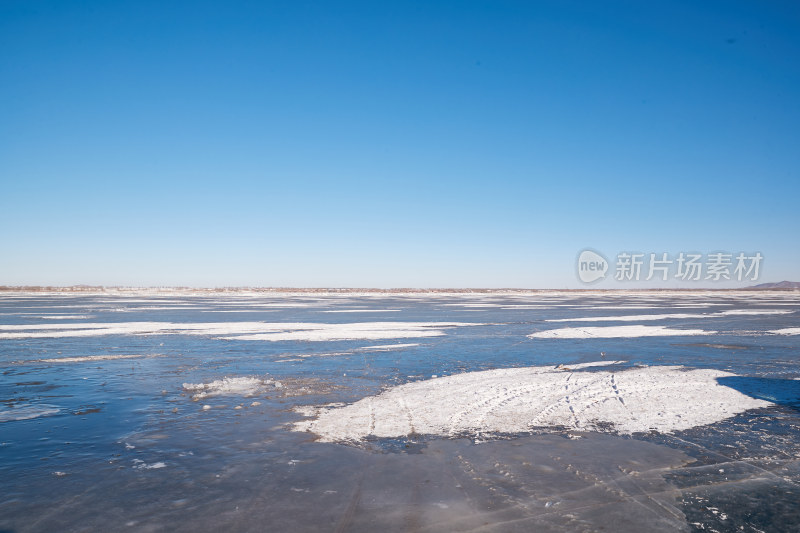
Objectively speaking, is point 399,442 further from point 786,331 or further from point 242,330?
point 786,331

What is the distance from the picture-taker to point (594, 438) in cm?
637

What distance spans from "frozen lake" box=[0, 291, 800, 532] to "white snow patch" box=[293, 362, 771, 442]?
5 centimetres

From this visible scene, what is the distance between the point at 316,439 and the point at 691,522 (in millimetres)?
4128

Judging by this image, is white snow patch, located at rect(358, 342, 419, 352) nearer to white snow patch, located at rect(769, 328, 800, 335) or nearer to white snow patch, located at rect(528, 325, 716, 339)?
white snow patch, located at rect(528, 325, 716, 339)

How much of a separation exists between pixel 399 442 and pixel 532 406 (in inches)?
107

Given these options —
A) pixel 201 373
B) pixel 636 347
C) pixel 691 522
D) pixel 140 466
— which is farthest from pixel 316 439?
pixel 636 347

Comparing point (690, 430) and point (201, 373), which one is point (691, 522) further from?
point (201, 373)

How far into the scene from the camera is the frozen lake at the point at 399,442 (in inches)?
168

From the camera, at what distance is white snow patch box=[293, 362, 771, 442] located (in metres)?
6.86

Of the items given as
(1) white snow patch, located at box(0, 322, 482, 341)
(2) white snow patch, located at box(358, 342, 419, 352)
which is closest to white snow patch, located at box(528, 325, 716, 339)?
(1) white snow patch, located at box(0, 322, 482, 341)

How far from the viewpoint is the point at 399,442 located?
6234mm

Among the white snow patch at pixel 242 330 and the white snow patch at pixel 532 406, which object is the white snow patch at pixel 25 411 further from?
the white snow patch at pixel 242 330

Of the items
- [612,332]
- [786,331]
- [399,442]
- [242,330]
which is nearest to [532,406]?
[399,442]

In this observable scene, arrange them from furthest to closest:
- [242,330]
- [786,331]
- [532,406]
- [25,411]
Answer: [242,330] → [786,331] → [532,406] → [25,411]
